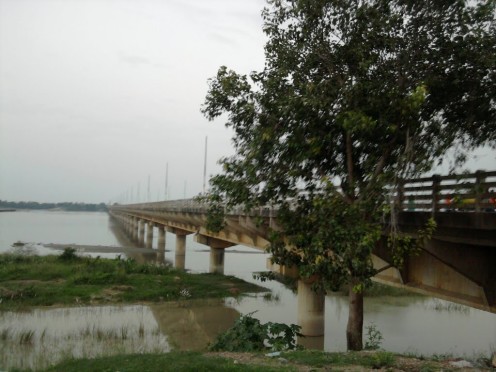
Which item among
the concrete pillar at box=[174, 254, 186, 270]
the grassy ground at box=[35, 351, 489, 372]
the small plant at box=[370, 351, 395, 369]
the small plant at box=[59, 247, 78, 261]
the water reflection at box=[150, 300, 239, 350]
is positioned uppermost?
the small plant at box=[370, 351, 395, 369]

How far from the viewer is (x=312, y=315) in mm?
20688

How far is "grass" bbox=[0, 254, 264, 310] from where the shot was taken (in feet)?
84.2

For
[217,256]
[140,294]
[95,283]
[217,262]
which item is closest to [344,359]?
[140,294]

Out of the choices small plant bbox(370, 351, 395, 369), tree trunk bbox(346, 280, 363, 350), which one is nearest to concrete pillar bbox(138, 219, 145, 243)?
tree trunk bbox(346, 280, 363, 350)

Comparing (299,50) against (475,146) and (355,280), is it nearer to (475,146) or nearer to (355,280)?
(475,146)

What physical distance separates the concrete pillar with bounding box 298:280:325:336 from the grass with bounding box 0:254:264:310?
Result: 8.97m

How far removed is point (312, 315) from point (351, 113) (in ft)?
45.2

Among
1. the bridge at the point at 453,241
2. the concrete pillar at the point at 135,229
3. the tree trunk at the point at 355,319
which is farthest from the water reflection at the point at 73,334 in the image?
the concrete pillar at the point at 135,229

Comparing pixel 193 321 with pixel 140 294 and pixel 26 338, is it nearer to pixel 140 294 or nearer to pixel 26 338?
pixel 140 294

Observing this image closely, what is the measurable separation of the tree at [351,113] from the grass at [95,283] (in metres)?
17.8

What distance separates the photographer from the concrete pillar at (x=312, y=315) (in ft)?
67.7

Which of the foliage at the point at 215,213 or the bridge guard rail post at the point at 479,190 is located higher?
the bridge guard rail post at the point at 479,190

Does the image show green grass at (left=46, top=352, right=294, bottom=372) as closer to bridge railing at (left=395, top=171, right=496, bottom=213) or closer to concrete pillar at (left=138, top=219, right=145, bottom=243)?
bridge railing at (left=395, top=171, right=496, bottom=213)

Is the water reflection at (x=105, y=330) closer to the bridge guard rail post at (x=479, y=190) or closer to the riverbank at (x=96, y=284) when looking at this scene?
the riverbank at (x=96, y=284)
